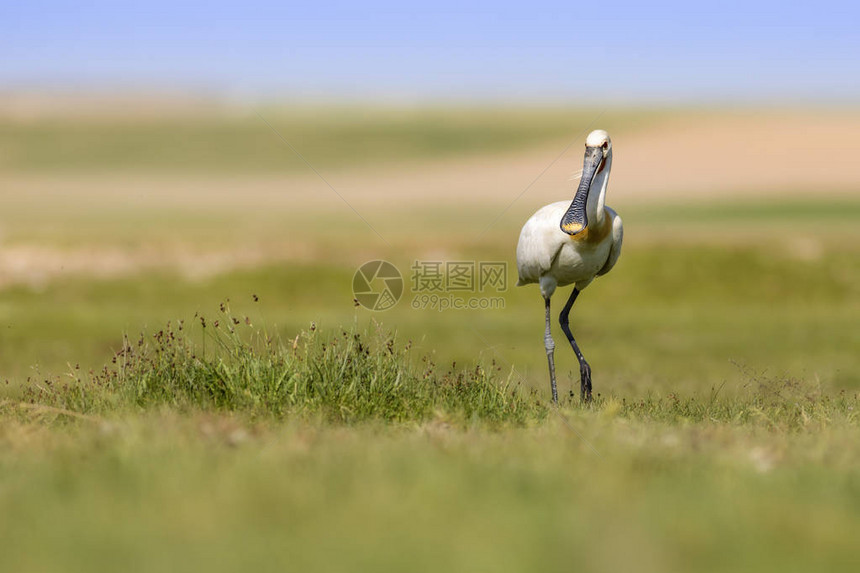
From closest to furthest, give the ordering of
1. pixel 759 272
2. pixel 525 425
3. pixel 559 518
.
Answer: pixel 559 518 < pixel 525 425 < pixel 759 272

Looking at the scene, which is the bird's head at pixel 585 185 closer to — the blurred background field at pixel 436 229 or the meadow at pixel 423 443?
the meadow at pixel 423 443

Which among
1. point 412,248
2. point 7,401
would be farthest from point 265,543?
point 412,248

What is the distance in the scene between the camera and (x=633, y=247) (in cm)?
3472

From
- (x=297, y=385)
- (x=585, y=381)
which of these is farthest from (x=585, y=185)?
(x=297, y=385)

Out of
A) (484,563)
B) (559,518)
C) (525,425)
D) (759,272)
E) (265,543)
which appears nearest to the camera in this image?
(484,563)

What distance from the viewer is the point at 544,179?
78562mm

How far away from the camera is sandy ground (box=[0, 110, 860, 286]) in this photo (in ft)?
231

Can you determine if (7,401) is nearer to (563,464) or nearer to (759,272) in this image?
(563,464)

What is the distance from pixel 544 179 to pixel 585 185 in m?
67.5

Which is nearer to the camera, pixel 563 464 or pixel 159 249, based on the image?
pixel 563 464

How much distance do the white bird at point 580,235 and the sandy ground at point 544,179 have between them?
45.7 metres

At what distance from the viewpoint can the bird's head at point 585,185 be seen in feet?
38.4

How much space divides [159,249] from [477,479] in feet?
97.7

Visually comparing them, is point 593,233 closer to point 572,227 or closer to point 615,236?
point 572,227
